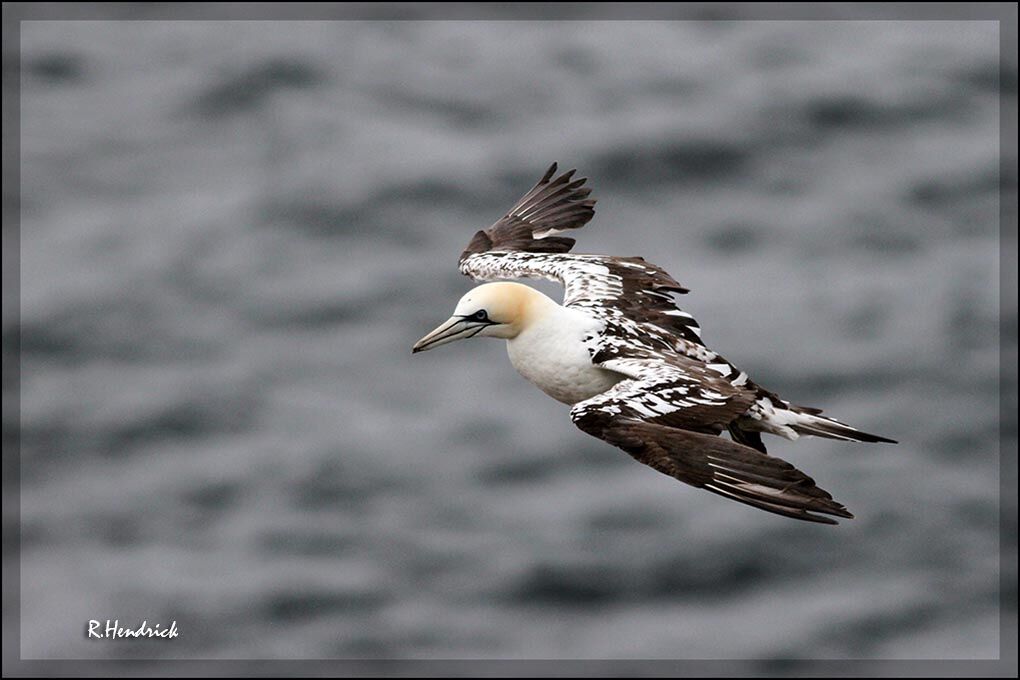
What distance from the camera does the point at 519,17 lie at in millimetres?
56031

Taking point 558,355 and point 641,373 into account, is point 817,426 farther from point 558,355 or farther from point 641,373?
point 558,355

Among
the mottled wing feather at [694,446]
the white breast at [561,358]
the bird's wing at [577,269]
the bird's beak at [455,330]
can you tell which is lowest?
the mottled wing feather at [694,446]

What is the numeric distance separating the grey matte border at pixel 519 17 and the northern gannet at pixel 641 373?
2420cm

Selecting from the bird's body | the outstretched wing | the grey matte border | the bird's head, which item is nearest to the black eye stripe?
the bird's head

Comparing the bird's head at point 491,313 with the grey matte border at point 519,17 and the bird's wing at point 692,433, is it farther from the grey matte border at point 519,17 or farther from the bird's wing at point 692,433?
the grey matte border at point 519,17

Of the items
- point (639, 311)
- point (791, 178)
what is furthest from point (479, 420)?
point (639, 311)

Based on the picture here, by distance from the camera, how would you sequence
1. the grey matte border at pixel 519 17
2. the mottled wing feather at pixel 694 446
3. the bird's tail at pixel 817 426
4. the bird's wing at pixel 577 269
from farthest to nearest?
the grey matte border at pixel 519 17, the bird's wing at pixel 577 269, the bird's tail at pixel 817 426, the mottled wing feather at pixel 694 446

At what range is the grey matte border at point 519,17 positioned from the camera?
41.9 meters

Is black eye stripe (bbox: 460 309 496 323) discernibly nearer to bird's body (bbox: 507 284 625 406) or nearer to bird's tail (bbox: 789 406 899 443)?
bird's body (bbox: 507 284 625 406)

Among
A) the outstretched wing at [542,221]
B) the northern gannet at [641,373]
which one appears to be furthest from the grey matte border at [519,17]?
the northern gannet at [641,373]

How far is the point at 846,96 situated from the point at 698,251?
958 cm

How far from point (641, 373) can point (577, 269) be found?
3.07 meters

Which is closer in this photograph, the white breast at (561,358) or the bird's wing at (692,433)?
the bird's wing at (692,433)

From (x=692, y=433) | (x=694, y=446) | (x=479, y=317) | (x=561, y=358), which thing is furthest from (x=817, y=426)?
(x=479, y=317)
